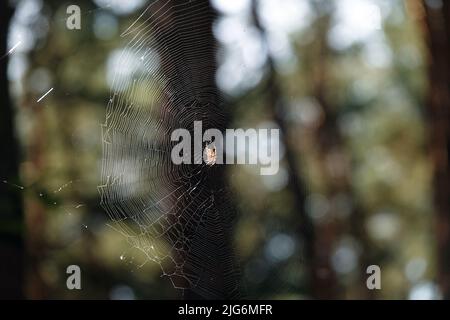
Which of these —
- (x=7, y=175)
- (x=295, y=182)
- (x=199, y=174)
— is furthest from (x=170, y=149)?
(x=295, y=182)

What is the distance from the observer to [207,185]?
3.21m

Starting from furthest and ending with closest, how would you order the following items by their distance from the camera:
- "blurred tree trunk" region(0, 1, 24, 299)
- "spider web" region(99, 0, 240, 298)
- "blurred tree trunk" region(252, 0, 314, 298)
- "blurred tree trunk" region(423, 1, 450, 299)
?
"blurred tree trunk" region(252, 0, 314, 298)
"blurred tree trunk" region(423, 1, 450, 299)
"spider web" region(99, 0, 240, 298)
"blurred tree trunk" region(0, 1, 24, 299)

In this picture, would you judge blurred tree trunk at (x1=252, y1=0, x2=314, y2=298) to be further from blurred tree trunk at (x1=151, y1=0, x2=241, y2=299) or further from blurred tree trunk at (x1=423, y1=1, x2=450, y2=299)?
blurred tree trunk at (x1=151, y1=0, x2=241, y2=299)

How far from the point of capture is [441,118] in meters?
4.37

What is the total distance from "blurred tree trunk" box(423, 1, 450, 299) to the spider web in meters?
1.59

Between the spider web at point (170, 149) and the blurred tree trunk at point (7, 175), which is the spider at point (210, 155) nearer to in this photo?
the spider web at point (170, 149)

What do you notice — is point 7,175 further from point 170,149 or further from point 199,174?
point 199,174

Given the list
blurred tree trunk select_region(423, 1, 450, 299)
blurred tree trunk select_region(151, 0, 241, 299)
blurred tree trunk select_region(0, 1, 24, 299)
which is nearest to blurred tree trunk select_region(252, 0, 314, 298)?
blurred tree trunk select_region(423, 1, 450, 299)

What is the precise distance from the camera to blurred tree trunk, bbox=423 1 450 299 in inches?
162

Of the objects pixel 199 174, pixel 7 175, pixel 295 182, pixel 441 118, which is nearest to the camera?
pixel 7 175

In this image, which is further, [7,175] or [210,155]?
[210,155]

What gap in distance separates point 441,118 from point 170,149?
7.04 feet
